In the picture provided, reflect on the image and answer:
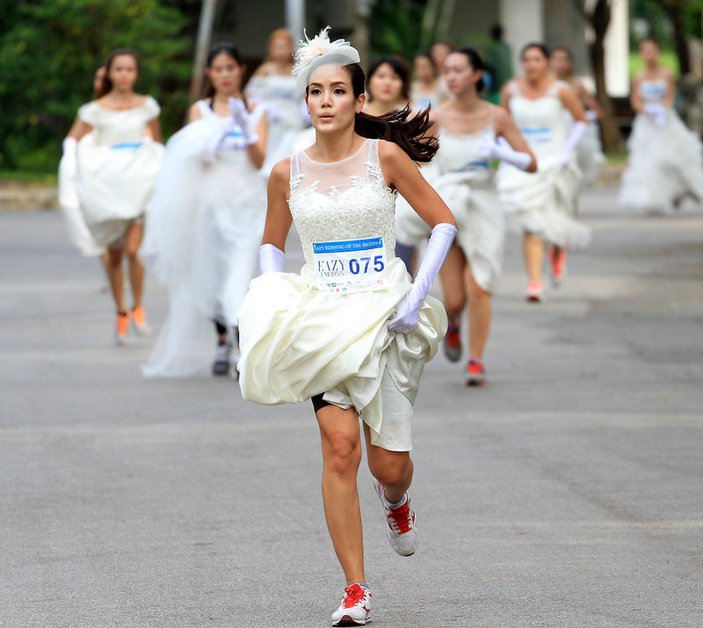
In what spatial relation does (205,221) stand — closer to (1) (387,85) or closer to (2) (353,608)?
(1) (387,85)

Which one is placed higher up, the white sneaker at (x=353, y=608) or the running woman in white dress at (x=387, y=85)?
the running woman in white dress at (x=387, y=85)

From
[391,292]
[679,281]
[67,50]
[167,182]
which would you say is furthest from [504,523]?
[67,50]

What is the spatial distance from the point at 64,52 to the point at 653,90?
1143cm

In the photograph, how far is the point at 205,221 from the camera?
12.0 m

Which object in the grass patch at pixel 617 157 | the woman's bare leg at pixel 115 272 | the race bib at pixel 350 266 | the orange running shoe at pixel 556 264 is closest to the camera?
the race bib at pixel 350 266

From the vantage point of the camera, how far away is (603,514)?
7.62 meters

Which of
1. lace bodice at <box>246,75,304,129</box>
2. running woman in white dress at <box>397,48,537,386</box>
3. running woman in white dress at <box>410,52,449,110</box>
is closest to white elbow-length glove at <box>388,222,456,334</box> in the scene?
running woman in white dress at <box>397,48,537,386</box>

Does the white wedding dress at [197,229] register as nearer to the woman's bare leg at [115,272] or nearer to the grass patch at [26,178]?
the woman's bare leg at [115,272]

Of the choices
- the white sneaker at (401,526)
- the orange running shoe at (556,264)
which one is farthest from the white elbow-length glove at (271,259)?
the orange running shoe at (556,264)

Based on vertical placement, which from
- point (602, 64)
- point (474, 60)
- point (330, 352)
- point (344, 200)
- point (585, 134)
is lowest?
point (602, 64)

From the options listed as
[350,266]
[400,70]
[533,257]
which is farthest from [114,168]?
[350,266]

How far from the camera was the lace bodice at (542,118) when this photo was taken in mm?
15930

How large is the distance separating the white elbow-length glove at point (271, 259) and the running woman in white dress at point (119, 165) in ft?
23.3

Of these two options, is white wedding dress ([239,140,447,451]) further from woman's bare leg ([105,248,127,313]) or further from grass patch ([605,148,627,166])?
grass patch ([605,148,627,166])
